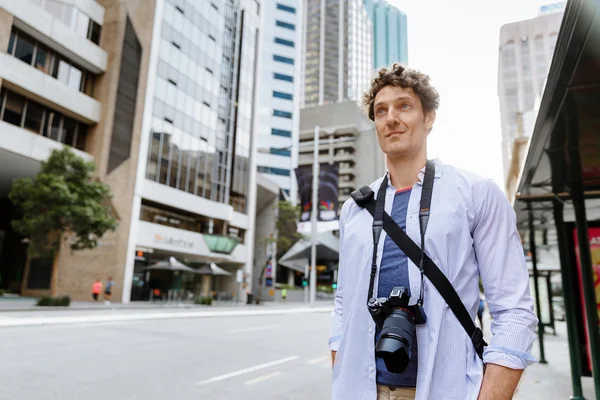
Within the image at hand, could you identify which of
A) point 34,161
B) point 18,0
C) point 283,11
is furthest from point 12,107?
point 283,11

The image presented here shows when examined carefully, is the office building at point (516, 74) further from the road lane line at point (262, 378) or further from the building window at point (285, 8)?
the road lane line at point (262, 378)

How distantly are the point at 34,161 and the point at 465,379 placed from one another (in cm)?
2970

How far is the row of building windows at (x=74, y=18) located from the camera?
2759cm

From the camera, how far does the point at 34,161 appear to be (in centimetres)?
2622

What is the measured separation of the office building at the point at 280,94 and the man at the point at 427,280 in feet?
229

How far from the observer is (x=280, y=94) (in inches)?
3091

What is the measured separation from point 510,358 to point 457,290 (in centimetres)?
26

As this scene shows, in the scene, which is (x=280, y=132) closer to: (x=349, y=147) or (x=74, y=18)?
(x=349, y=147)

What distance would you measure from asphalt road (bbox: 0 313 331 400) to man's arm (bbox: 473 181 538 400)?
195 inches

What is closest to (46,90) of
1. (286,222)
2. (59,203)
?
(59,203)

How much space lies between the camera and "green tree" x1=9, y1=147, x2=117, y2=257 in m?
21.5

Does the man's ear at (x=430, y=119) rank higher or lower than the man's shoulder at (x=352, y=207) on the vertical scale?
higher

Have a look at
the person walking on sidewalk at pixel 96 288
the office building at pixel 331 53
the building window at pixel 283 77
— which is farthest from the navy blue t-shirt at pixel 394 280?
the office building at pixel 331 53

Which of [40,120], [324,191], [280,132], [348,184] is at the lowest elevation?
[324,191]
